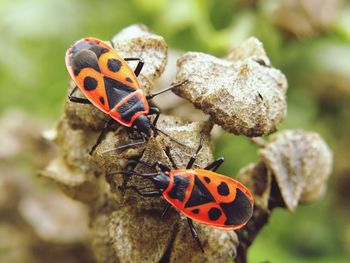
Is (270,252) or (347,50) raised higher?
(347,50)

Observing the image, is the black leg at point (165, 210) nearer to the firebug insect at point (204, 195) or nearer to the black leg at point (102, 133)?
the firebug insect at point (204, 195)

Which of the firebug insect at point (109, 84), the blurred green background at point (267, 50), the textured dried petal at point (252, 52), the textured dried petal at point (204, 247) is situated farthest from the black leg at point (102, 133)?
the blurred green background at point (267, 50)

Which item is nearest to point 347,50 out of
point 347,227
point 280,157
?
point 347,227

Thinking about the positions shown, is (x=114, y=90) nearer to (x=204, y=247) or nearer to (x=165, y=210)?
(x=165, y=210)

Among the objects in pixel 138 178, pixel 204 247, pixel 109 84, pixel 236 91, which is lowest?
pixel 204 247

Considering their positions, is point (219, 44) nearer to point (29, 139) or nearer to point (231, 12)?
point (231, 12)

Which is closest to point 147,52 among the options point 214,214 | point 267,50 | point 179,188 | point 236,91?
point 236,91
